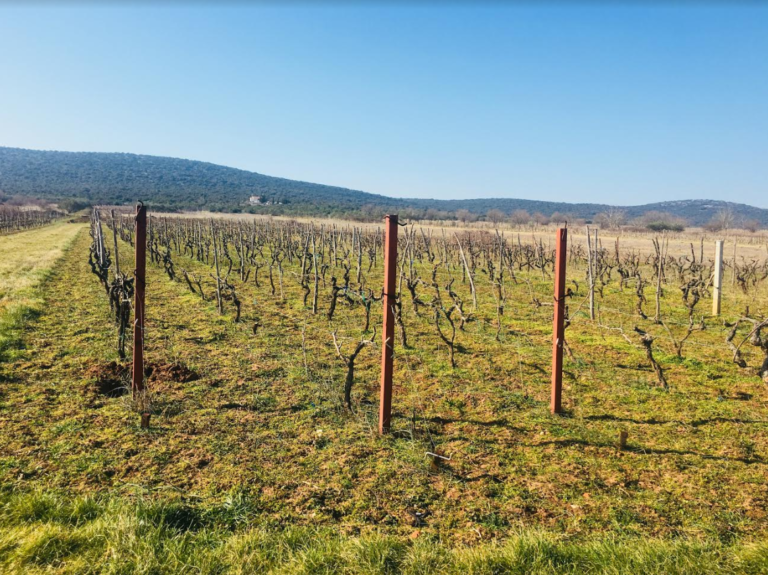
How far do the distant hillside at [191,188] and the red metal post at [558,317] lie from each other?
102 metres

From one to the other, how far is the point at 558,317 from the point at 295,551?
2.99 metres

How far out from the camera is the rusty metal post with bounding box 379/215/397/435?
3625 millimetres

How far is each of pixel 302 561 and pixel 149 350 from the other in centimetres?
503

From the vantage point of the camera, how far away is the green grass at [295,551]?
2.27 meters

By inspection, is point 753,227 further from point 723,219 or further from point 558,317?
point 558,317

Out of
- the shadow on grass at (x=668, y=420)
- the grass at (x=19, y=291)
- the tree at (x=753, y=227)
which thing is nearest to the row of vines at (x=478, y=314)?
the shadow on grass at (x=668, y=420)

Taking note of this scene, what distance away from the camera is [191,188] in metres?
153

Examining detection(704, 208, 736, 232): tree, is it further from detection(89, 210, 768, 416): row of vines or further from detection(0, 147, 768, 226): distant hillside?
detection(0, 147, 768, 226): distant hillside

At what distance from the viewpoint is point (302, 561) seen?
232cm

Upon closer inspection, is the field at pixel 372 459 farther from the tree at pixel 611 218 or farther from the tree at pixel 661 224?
the tree at pixel 661 224

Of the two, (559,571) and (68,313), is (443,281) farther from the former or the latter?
(559,571)

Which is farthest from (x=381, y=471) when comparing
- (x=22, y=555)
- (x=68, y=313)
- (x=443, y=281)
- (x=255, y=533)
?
(x=443, y=281)

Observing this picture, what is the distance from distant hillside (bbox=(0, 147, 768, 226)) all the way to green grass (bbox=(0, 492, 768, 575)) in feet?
336

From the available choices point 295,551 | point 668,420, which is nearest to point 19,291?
point 295,551
